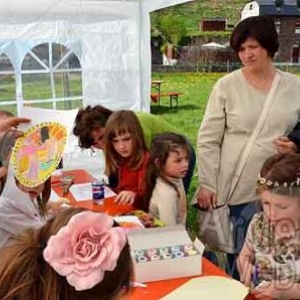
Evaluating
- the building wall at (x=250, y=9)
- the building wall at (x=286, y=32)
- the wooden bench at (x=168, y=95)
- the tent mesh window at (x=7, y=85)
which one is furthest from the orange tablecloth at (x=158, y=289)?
the wooden bench at (x=168, y=95)

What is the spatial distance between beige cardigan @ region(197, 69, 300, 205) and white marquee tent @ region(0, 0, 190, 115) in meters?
1.65

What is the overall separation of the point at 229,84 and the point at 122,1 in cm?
198

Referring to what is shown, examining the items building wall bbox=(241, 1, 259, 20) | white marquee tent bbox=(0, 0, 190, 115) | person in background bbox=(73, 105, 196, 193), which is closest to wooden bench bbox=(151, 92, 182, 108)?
white marquee tent bbox=(0, 0, 190, 115)

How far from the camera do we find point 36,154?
1.30 metres

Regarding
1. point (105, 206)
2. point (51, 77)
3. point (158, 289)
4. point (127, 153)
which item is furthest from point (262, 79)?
point (51, 77)

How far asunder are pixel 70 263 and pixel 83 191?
1.56 meters

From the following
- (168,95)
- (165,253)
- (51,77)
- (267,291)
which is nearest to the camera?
(267,291)

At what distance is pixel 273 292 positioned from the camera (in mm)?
1303

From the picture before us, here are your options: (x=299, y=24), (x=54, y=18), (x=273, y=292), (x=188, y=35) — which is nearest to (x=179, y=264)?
(x=273, y=292)

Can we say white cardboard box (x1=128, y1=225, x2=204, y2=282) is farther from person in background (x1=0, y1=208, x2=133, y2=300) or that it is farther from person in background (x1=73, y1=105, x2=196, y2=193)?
person in background (x1=73, y1=105, x2=196, y2=193)

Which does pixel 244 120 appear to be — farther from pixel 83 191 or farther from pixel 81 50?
pixel 81 50

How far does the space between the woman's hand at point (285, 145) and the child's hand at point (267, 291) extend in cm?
59

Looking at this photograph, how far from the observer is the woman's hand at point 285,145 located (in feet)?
5.90

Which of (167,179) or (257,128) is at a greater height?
(257,128)
